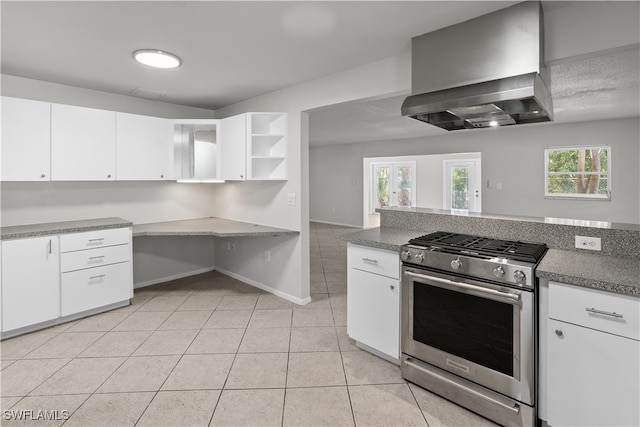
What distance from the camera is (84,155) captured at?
11.0 ft

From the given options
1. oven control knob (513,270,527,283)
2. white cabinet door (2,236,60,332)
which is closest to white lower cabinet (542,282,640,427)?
oven control knob (513,270,527,283)

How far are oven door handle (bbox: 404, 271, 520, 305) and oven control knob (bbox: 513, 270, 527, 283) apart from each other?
0.08 m

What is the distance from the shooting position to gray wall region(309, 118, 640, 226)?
219 inches

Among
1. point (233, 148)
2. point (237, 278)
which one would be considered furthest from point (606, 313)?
point (237, 278)

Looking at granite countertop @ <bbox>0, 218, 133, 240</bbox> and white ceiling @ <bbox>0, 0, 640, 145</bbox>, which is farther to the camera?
granite countertop @ <bbox>0, 218, 133, 240</bbox>

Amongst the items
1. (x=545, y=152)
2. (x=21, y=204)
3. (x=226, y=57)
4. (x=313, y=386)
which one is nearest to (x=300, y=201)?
(x=226, y=57)

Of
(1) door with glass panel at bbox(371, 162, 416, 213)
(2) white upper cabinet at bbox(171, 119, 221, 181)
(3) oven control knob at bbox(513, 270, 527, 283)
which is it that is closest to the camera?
(3) oven control knob at bbox(513, 270, 527, 283)

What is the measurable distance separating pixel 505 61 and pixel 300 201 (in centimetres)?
221

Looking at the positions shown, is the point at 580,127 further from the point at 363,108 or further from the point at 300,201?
the point at 300,201

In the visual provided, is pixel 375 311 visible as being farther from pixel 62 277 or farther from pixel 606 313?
pixel 62 277

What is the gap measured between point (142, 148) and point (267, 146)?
138 cm

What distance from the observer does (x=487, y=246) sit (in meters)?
2.09

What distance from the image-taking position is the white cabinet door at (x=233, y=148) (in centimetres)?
365

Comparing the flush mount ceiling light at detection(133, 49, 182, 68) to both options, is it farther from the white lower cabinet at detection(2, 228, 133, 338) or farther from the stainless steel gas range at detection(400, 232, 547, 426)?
the stainless steel gas range at detection(400, 232, 547, 426)
